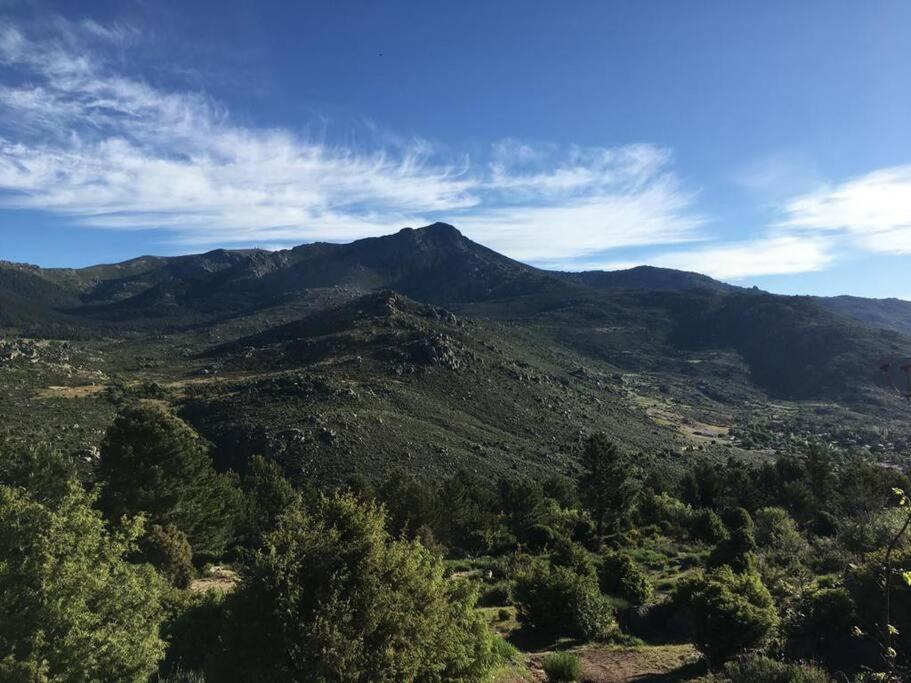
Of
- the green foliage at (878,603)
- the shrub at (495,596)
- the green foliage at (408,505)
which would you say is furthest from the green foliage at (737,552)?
the green foliage at (408,505)

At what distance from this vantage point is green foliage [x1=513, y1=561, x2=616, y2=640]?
52.5 ft

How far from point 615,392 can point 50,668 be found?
13139 centimetres

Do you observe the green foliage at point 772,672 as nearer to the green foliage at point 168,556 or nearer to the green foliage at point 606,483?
the green foliage at point 168,556

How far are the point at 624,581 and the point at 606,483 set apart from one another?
1725 cm

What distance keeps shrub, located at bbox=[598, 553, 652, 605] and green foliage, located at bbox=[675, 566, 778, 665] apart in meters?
5.54

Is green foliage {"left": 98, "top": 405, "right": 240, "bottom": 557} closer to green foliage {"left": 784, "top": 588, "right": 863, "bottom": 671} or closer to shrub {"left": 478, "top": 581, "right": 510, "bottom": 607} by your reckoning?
shrub {"left": 478, "top": 581, "right": 510, "bottom": 607}

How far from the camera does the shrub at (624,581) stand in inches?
758

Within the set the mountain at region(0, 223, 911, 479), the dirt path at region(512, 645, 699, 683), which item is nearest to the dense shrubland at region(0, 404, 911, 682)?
the dirt path at region(512, 645, 699, 683)

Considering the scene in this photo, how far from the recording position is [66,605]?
860 centimetres

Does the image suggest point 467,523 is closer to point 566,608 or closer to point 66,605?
point 566,608

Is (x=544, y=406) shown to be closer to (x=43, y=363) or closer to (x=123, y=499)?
(x=123, y=499)

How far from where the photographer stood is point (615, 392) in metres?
132

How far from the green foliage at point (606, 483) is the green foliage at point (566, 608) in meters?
19.9

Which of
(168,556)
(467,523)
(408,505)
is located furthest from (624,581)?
(467,523)
